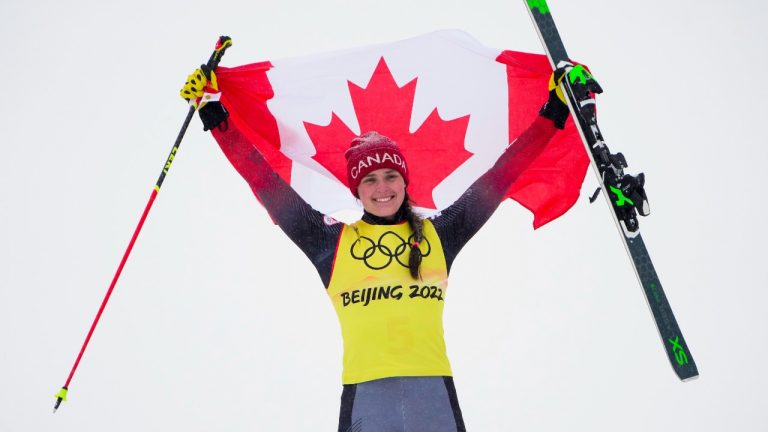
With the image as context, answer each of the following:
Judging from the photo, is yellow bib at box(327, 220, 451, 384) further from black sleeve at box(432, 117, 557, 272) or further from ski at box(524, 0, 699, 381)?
ski at box(524, 0, 699, 381)

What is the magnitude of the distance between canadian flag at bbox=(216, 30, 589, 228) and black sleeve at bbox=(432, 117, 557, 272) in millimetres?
252

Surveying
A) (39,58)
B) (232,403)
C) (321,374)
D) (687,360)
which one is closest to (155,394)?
(232,403)

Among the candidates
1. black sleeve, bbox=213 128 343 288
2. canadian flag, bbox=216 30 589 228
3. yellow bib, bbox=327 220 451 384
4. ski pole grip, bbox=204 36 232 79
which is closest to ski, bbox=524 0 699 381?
canadian flag, bbox=216 30 589 228

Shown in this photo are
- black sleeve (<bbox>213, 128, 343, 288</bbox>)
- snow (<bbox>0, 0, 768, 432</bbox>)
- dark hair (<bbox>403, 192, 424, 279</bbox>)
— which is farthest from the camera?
A: snow (<bbox>0, 0, 768, 432</bbox>)

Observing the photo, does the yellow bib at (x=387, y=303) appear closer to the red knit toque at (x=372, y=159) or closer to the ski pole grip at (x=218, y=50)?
the red knit toque at (x=372, y=159)

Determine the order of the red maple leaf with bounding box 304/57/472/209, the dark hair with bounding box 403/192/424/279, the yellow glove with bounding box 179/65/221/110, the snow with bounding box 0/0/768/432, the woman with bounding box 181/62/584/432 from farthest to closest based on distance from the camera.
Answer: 1. the snow with bounding box 0/0/768/432
2. the red maple leaf with bounding box 304/57/472/209
3. the yellow glove with bounding box 179/65/221/110
4. the dark hair with bounding box 403/192/424/279
5. the woman with bounding box 181/62/584/432

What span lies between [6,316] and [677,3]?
499 centimetres

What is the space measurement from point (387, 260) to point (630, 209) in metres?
0.77

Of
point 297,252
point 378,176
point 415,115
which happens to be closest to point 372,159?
point 378,176

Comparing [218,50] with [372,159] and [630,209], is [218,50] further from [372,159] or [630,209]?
[630,209]

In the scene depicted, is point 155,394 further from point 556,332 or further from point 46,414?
point 556,332

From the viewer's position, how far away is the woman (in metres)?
2.21

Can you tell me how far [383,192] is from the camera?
2441mm

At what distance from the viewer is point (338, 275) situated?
2.37 m
